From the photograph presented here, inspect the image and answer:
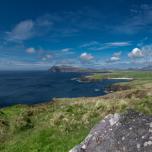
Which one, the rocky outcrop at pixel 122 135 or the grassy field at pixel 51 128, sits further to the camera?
the grassy field at pixel 51 128

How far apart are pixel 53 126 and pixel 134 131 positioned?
10623 mm

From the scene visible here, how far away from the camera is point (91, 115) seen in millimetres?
21484

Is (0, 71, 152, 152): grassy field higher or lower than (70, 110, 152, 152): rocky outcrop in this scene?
lower

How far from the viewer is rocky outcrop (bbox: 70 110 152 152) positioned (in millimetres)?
9102

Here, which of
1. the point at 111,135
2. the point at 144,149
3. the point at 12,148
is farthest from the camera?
the point at 12,148

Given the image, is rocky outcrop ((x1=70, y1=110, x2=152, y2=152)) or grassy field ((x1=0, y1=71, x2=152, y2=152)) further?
grassy field ((x1=0, y1=71, x2=152, y2=152))

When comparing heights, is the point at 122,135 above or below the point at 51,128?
above

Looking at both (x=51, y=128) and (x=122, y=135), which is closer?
(x=122, y=135)

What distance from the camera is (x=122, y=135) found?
31.2 feet

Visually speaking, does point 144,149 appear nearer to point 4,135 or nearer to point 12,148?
point 12,148

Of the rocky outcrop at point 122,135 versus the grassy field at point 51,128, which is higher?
the rocky outcrop at point 122,135

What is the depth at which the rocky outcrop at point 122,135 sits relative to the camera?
29.9 ft

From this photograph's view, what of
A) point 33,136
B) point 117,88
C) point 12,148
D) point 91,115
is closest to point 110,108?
point 91,115

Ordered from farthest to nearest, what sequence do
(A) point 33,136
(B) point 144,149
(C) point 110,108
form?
(C) point 110,108
(A) point 33,136
(B) point 144,149
